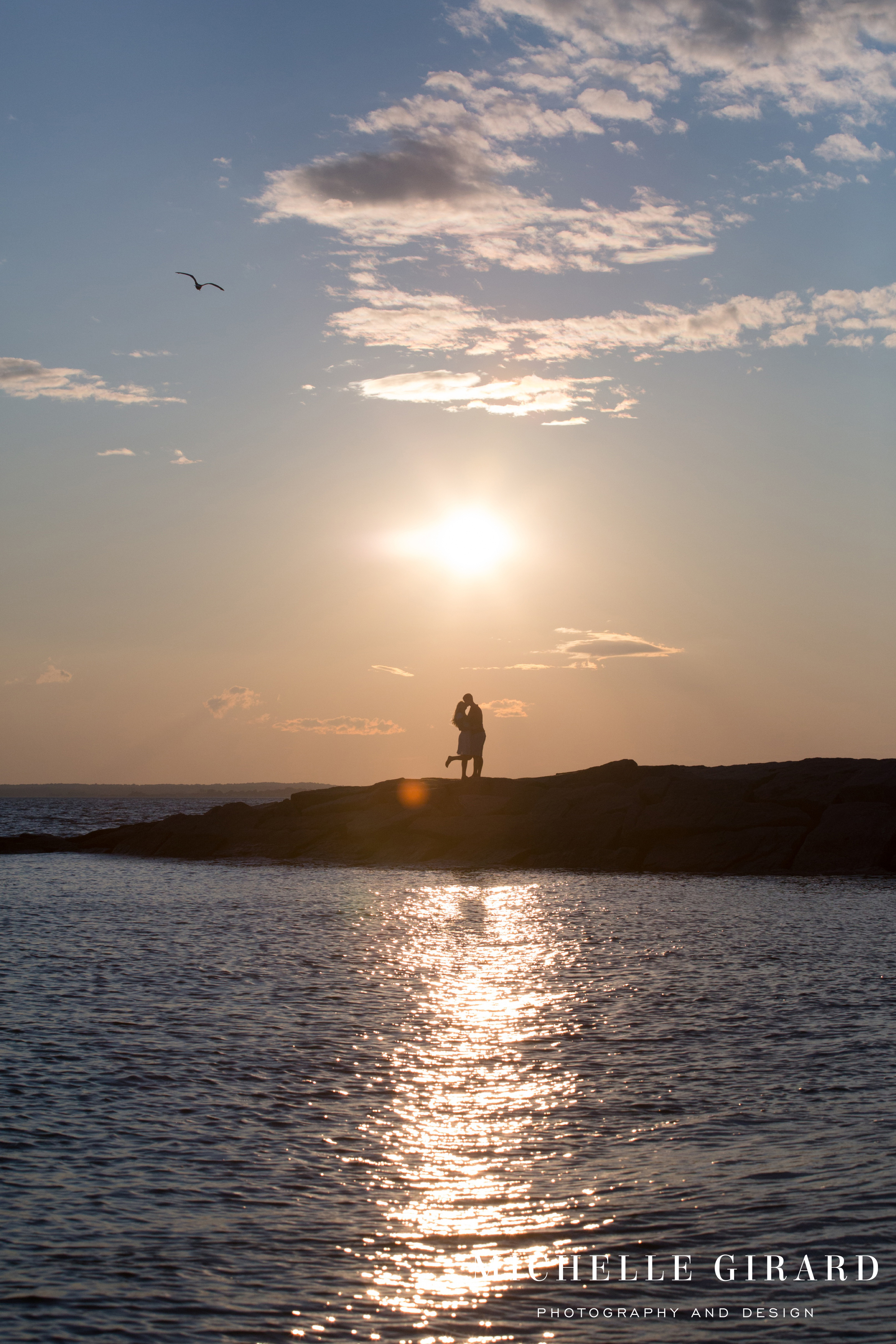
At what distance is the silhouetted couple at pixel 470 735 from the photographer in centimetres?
2989

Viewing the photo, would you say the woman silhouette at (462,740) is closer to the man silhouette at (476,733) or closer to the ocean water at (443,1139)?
the man silhouette at (476,733)

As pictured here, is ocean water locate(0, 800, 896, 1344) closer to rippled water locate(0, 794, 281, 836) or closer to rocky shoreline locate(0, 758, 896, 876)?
rocky shoreline locate(0, 758, 896, 876)

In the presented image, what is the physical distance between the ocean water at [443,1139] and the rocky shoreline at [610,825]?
10.9m

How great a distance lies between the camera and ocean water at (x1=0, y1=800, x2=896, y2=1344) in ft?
15.3

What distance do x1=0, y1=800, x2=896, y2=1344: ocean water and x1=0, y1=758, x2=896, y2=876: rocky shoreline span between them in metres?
10.9

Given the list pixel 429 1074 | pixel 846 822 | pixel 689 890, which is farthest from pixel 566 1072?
pixel 846 822

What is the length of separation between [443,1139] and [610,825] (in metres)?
20.4

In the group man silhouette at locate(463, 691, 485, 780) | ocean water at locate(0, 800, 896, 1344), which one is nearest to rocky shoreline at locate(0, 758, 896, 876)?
man silhouette at locate(463, 691, 485, 780)

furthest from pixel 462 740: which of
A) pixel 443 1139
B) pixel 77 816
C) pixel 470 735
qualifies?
pixel 77 816

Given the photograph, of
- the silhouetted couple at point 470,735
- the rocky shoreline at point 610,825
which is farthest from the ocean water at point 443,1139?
the silhouetted couple at point 470,735

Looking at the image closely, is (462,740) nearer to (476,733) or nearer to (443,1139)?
(476,733)

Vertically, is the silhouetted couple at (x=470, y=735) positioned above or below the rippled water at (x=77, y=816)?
above

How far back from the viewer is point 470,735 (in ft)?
100

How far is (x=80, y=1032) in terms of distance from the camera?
939 centimetres
